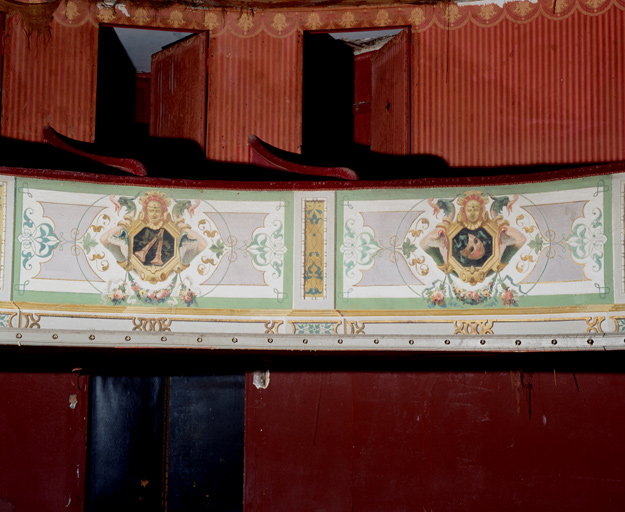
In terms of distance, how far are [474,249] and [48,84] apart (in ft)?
14.3

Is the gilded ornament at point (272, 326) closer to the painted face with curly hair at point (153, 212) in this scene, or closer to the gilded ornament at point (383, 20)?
the painted face with curly hair at point (153, 212)

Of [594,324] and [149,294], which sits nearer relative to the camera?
[594,324]

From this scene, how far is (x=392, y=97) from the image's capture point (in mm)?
7109

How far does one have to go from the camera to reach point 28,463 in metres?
6.14

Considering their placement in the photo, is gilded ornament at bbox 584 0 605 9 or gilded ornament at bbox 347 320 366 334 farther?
gilded ornament at bbox 584 0 605 9

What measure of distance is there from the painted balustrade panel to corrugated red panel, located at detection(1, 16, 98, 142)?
81.5 inches

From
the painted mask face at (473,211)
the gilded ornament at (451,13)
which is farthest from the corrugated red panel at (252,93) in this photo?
the painted mask face at (473,211)

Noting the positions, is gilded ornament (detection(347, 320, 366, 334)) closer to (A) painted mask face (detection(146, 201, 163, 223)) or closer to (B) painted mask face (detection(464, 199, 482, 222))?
(B) painted mask face (detection(464, 199, 482, 222))

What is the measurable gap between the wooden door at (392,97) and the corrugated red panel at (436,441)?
7.01 feet

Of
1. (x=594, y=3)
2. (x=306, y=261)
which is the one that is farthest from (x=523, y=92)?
(x=306, y=261)

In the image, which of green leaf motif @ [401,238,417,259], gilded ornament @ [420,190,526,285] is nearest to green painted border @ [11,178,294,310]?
green leaf motif @ [401,238,417,259]

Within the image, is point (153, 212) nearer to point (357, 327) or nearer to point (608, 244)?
point (357, 327)

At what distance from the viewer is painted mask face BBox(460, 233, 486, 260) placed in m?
4.89

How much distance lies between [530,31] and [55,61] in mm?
4420
